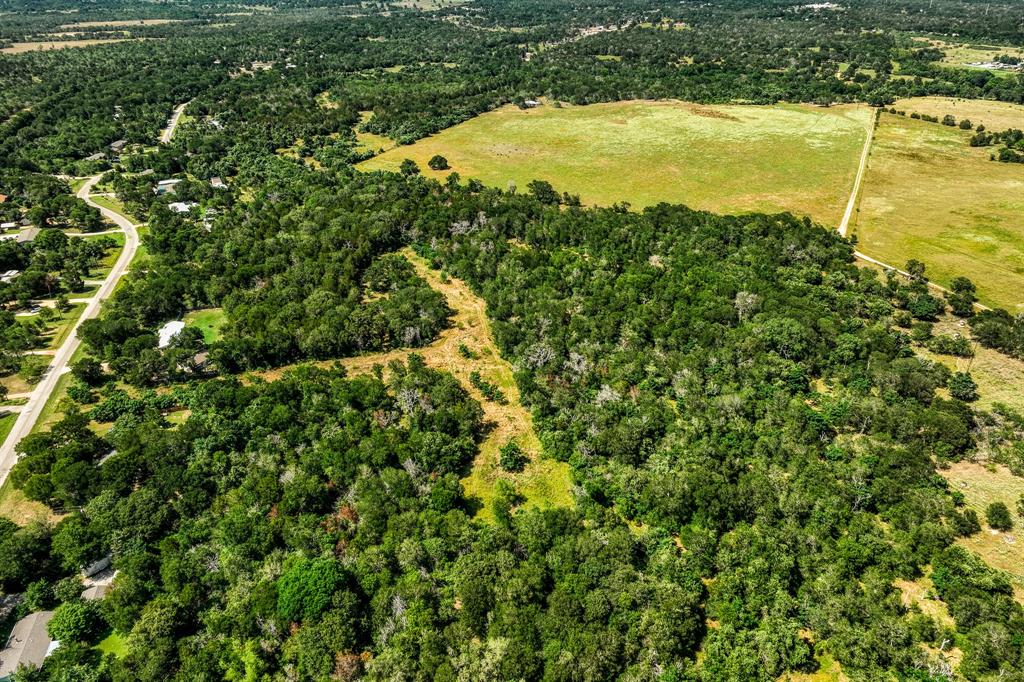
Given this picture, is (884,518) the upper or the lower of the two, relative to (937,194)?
lower

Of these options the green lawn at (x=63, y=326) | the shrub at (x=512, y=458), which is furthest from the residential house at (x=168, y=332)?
the shrub at (x=512, y=458)

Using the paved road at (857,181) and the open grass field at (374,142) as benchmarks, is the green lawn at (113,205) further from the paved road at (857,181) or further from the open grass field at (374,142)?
the paved road at (857,181)

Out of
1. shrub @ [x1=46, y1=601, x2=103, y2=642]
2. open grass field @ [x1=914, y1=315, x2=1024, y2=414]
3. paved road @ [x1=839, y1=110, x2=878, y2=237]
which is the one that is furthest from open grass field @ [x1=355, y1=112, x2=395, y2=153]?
open grass field @ [x1=914, y1=315, x2=1024, y2=414]

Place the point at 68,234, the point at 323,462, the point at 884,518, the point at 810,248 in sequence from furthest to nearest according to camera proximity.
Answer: the point at 68,234 → the point at 810,248 → the point at 323,462 → the point at 884,518

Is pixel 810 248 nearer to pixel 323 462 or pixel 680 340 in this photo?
pixel 680 340

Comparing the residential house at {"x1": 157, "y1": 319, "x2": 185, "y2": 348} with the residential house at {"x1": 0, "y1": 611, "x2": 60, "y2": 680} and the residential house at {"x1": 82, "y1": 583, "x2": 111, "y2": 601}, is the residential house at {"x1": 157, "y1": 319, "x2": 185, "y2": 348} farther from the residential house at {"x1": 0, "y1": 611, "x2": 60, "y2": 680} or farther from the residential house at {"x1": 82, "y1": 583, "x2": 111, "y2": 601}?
the residential house at {"x1": 0, "y1": 611, "x2": 60, "y2": 680}

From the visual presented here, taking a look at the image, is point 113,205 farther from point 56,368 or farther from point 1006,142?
point 1006,142

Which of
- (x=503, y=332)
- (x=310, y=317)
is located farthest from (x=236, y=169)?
(x=503, y=332)

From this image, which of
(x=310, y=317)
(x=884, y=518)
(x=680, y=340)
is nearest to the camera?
(x=884, y=518)
